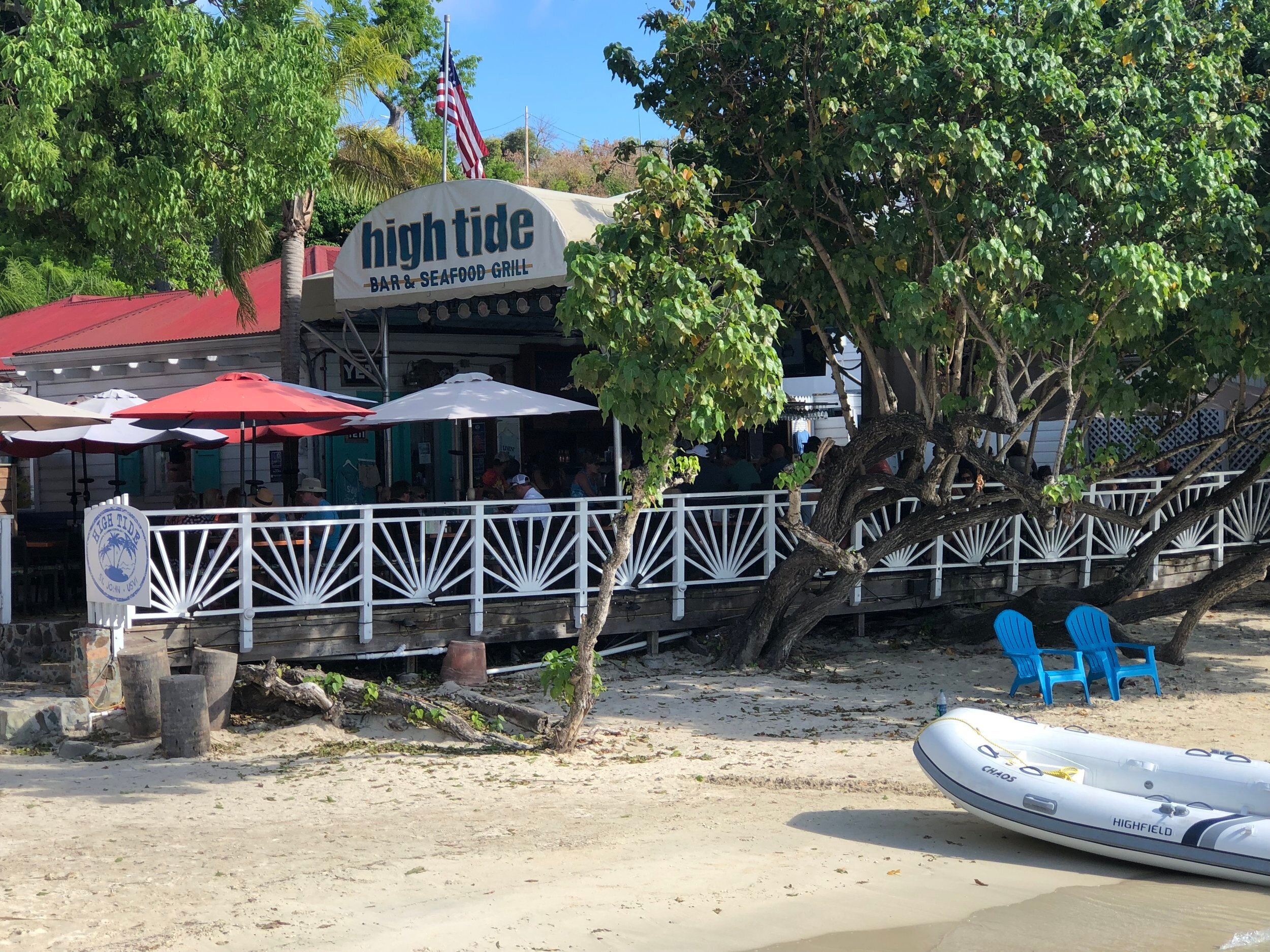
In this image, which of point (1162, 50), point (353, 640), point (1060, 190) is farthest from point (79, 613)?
point (1162, 50)

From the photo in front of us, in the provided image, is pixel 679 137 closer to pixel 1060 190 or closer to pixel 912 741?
pixel 1060 190

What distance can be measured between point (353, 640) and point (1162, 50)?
8.40 m

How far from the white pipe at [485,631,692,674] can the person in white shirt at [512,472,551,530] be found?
140 centimetres

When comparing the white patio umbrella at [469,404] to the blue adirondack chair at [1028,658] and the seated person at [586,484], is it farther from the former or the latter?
the blue adirondack chair at [1028,658]

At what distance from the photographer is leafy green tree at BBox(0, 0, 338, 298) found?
10.2 m

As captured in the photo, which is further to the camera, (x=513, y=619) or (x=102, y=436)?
(x=102, y=436)

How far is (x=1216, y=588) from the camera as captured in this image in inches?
499

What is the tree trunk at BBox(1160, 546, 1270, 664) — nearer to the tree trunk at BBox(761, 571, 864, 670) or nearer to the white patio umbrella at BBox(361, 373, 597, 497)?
the tree trunk at BBox(761, 571, 864, 670)

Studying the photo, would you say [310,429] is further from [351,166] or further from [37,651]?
[351,166]

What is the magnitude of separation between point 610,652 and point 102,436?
22.6ft

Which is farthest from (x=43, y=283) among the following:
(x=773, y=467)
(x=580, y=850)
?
(x=580, y=850)

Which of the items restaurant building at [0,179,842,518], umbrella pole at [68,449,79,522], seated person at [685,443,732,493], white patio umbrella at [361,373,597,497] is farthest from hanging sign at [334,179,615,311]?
→ umbrella pole at [68,449,79,522]

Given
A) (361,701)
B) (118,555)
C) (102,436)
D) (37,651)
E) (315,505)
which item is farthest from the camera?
(102,436)

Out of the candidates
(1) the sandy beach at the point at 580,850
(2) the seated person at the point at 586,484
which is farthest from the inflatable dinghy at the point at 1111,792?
(2) the seated person at the point at 586,484
